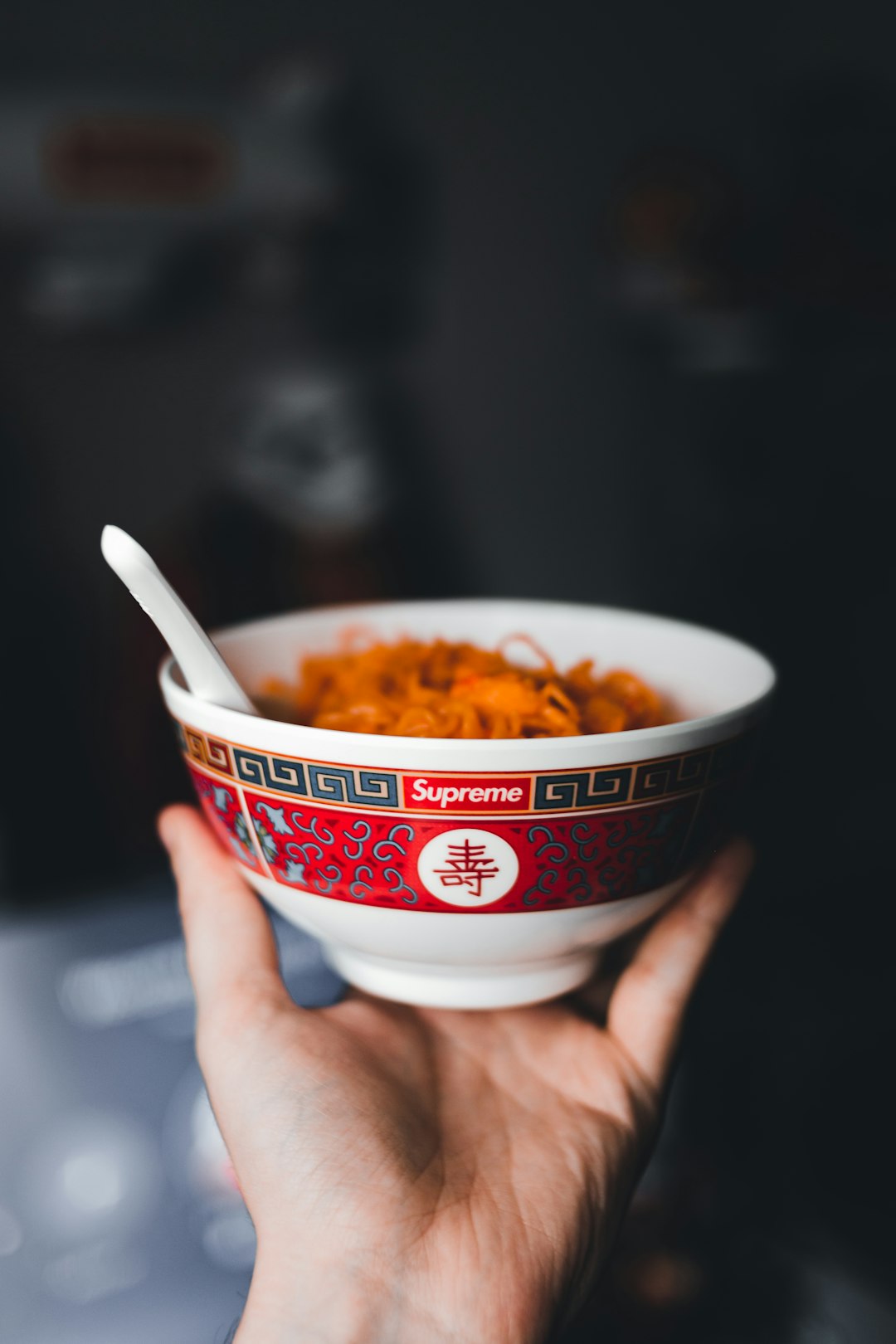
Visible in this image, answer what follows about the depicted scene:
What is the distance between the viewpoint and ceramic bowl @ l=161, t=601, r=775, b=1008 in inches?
18.9

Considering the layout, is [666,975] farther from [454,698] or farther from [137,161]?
[137,161]

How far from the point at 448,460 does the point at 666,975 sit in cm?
79

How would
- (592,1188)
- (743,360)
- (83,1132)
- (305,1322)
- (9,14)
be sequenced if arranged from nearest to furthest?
(305,1322), (592,1188), (83,1132), (9,14), (743,360)

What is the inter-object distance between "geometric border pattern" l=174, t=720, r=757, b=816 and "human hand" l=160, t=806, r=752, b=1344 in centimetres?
15

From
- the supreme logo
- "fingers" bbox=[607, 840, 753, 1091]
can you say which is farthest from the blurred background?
the supreme logo

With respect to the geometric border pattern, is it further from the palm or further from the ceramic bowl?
the palm

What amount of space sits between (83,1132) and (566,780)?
50 centimetres

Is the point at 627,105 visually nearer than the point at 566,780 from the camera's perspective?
No

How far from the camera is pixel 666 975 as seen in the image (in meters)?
0.67

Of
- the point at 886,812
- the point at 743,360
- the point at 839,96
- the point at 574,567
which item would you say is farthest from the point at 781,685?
the point at 839,96

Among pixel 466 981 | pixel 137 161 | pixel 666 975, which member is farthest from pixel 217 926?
pixel 137 161

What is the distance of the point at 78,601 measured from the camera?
107 cm

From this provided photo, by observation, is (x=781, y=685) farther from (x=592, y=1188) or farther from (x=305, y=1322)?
(x=305, y=1322)

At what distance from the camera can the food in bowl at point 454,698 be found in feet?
1.85
